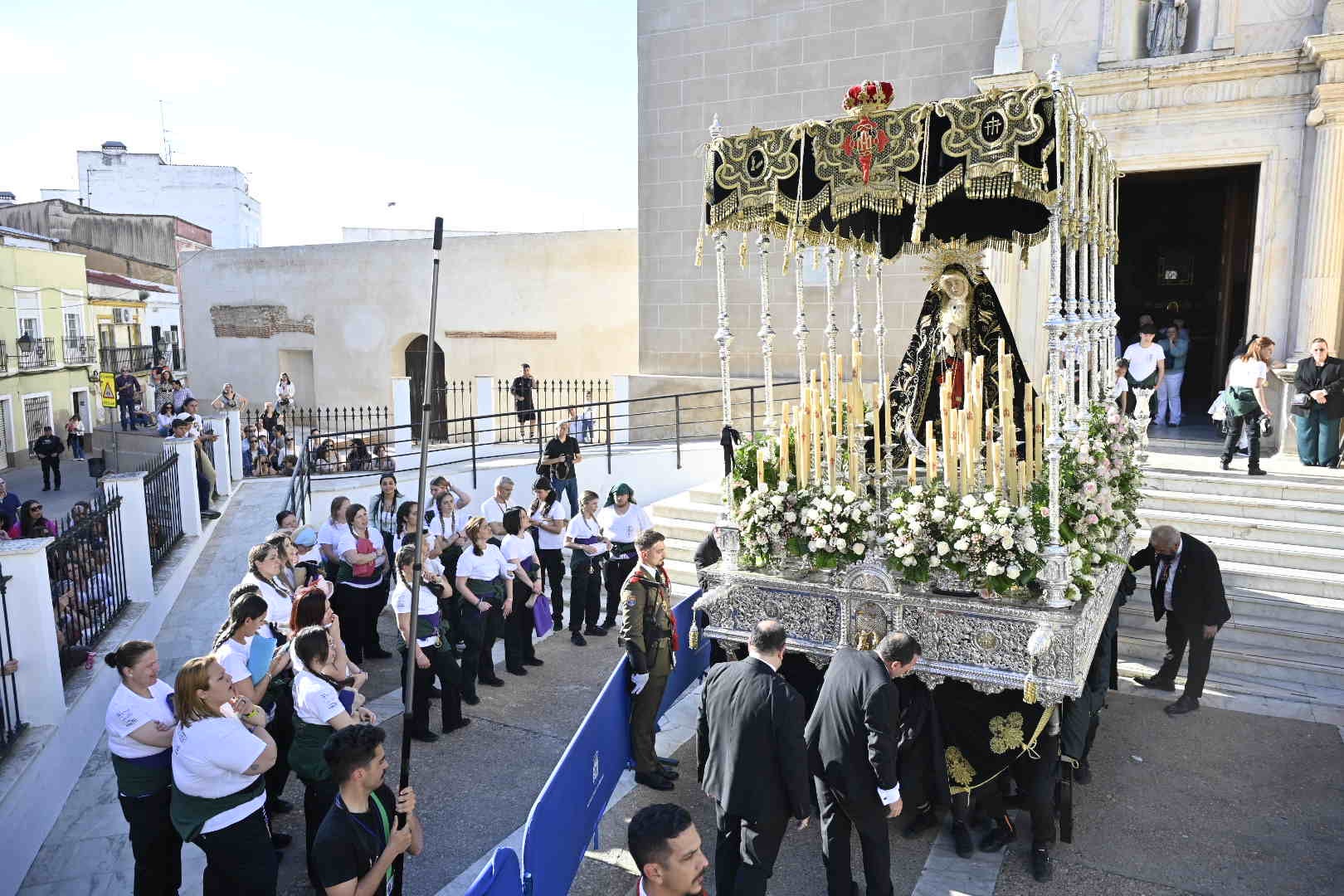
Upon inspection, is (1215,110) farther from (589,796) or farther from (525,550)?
(589,796)

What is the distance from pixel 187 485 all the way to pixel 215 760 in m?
6.96

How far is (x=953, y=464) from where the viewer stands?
20.0 ft

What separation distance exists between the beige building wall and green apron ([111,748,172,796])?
16.0 meters

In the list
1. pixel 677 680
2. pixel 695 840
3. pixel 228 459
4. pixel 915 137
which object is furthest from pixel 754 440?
pixel 228 459

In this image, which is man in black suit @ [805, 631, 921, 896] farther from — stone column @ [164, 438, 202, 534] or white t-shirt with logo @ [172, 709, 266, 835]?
stone column @ [164, 438, 202, 534]

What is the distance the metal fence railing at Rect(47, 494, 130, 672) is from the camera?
636 centimetres

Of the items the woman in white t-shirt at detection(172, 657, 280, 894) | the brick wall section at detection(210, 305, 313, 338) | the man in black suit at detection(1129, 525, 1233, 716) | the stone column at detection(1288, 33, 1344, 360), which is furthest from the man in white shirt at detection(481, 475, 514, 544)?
the brick wall section at detection(210, 305, 313, 338)

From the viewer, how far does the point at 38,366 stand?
25219mm

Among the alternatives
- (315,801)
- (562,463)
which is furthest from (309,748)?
(562,463)

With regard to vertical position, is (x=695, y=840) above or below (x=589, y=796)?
above

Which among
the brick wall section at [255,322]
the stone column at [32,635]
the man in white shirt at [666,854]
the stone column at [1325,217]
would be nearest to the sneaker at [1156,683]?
the stone column at [1325,217]

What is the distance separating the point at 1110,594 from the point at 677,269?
1107 centimetres

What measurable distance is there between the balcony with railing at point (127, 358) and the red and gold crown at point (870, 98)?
96.5ft

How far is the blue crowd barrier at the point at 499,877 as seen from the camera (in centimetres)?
347
